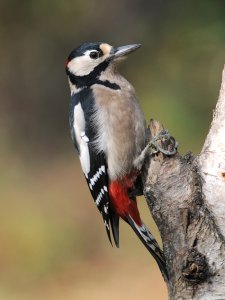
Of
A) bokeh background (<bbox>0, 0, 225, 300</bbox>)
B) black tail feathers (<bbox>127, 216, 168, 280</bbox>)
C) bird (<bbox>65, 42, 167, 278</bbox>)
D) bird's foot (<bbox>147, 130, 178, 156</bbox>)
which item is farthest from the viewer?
bokeh background (<bbox>0, 0, 225, 300</bbox>)

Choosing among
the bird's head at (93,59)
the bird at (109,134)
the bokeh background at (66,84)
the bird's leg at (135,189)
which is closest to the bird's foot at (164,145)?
the bird at (109,134)

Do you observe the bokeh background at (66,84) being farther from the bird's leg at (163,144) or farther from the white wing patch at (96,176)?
the bird's leg at (163,144)

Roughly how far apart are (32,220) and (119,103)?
319 cm

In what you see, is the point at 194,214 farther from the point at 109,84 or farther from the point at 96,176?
the point at 109,84

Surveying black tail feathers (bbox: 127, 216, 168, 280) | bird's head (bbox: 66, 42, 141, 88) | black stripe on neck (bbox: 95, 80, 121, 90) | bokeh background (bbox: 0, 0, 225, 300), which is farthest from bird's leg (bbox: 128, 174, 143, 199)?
bokeh background (bbox: 0, 0, 225, 300)

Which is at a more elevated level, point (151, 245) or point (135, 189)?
point (135, 189)

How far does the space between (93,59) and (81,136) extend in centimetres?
42

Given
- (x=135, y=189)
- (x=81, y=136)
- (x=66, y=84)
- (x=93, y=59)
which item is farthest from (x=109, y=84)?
(x=66, y=84)

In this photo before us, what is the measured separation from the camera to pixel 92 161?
3.91m

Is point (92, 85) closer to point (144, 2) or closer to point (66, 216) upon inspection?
point (66, 216)

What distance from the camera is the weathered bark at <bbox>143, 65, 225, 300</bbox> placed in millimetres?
2896

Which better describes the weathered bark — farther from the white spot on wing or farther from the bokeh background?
the bokeh background

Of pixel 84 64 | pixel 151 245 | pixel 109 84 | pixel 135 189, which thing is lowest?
pixel 151 245

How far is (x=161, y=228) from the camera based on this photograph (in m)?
3.07
